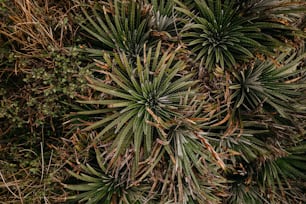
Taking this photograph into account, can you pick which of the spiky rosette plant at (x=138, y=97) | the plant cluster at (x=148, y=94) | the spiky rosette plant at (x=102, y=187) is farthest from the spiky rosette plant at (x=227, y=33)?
the spiky rosette plant at (x=102, y=187)

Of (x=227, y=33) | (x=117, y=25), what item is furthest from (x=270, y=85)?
(x=117, y=25)

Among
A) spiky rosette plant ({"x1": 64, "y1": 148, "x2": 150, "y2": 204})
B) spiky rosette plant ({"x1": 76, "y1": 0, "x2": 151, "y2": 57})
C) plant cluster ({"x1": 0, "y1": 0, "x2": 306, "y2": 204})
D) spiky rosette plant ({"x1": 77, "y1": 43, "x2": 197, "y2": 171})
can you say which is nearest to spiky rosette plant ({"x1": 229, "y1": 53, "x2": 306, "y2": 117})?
plant cluster ({"x1": 0, "y1": 0, "x2": 306, "y2": 204})

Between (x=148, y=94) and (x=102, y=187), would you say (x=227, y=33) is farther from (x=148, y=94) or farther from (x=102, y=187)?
(x=102, y=187)

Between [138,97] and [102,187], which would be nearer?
[138,97]

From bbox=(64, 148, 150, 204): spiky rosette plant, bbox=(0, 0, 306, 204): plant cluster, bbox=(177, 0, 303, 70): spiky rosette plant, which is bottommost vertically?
bbox=(64, 148, 150, 204): spiky rosette plant

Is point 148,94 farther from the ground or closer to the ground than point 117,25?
closer to the ground

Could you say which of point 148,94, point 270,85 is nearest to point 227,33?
point 270,85

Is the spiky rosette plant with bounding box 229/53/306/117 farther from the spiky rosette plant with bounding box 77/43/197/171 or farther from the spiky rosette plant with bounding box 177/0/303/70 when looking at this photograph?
the spiky rosette plant with bounding box 77/43/197/171

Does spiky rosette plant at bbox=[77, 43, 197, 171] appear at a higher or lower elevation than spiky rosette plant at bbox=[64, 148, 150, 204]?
higher

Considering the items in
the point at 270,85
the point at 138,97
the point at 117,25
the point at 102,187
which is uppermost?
the point at 117,25

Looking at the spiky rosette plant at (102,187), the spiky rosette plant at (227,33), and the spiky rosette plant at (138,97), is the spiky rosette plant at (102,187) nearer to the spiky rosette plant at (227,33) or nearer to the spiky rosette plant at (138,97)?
the spiky rosette plant at (138,97)

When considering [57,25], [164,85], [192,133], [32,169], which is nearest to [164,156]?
[192,133]

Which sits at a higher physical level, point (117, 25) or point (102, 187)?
point (117, 25)

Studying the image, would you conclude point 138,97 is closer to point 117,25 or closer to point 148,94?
point 148,94
